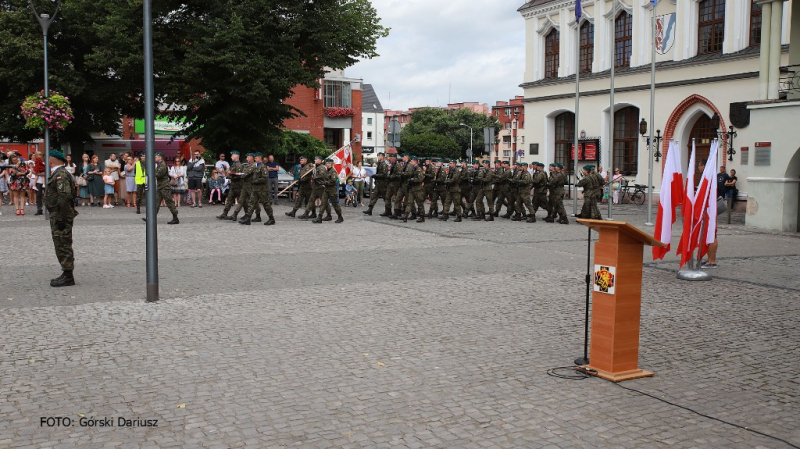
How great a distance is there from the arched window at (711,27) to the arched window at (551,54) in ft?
28.9

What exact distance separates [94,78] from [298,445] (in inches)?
1147

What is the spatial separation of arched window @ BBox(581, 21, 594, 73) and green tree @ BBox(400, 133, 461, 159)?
58.7 m

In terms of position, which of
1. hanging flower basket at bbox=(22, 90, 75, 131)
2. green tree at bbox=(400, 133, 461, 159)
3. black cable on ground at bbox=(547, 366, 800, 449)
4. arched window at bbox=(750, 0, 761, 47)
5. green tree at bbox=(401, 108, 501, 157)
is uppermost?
green tree at bbox=(401, 108, 501, 157)

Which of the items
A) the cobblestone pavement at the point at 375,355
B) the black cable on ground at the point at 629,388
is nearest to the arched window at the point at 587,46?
the cobblestone pavement at the point at 375,355

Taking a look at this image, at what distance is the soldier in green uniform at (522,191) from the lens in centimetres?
2270

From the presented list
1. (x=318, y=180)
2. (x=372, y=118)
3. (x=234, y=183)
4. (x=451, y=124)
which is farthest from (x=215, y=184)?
(x=372, y=118)

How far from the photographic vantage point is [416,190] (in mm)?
21953

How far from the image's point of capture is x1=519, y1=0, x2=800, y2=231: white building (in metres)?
20.8

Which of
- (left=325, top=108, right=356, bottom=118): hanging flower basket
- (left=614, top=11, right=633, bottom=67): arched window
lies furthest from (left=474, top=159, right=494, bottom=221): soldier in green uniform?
(left=325, top=108, right=356, bottom=118): hanging flower basket

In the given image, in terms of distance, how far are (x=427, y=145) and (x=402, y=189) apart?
3030 inches

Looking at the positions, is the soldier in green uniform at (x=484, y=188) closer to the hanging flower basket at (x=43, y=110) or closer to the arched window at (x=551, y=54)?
the hanging flower basket at (x=43, y=110)

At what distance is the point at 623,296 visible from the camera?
6.22m

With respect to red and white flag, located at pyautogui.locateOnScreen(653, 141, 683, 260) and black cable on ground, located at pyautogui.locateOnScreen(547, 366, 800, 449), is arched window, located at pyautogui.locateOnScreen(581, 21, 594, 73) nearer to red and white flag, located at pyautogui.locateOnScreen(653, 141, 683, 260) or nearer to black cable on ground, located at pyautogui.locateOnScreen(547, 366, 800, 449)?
red and white flag, located at pyautogui.locateOnScreen(653, 141, 683, 260)

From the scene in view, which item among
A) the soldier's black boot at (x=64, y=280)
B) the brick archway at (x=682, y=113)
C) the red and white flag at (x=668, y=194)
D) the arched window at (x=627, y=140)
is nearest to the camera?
the soldier's black boot at (x=64, y=280)
